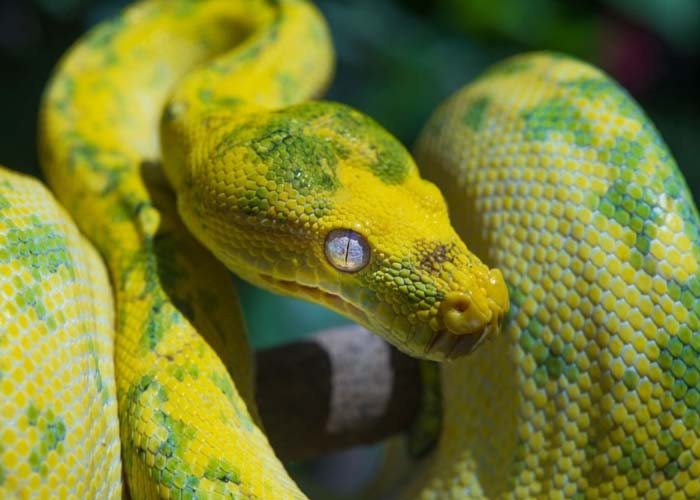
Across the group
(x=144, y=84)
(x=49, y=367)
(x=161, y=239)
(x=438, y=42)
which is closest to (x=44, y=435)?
(x=49, y=367)

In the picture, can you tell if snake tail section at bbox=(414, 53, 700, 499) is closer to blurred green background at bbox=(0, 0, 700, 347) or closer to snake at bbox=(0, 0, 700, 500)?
snake at bbox=(0, 0, 700, 500)

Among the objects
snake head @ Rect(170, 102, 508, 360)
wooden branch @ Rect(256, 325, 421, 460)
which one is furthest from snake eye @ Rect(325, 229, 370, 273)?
wooden branch @ Rect(256, 325, 421, 460)

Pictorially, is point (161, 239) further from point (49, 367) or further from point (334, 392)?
point (334, 392)

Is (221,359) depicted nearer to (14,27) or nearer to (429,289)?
(429,289)

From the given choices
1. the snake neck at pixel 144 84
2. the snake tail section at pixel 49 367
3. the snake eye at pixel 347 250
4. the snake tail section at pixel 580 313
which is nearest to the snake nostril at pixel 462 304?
the snake eye at pixel 347 250

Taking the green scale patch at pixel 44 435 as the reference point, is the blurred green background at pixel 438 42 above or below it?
below

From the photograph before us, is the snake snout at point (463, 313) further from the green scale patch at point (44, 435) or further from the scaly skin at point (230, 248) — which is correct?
the green scale patch at point (44, 435)
